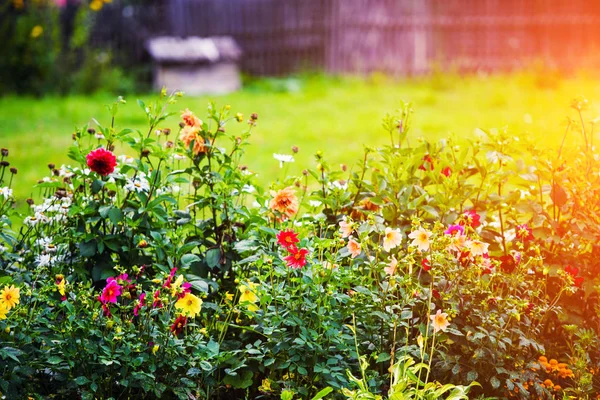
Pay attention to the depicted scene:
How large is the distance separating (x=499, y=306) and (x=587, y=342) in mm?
427

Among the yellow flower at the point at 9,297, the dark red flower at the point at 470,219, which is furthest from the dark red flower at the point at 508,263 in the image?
the yellow flower at the point at 9,297

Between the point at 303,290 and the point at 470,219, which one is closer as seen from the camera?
the point at 470,219

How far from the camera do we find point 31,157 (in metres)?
6.84

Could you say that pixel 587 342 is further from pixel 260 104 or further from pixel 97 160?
pixel 260 104

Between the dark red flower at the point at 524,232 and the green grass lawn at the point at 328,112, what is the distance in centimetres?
311

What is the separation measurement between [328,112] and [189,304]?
22.3 ft

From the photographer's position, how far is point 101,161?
280 centimetres

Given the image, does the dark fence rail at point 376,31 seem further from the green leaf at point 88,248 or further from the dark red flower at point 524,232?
the green leaf at point 88,248

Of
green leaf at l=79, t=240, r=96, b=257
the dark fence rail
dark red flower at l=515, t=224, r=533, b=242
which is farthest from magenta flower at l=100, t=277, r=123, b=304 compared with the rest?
the dark fence rail

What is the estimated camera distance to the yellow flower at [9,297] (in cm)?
251

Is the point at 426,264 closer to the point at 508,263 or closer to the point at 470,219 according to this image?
the point at 470,219

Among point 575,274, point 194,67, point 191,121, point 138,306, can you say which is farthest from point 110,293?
point 194,67

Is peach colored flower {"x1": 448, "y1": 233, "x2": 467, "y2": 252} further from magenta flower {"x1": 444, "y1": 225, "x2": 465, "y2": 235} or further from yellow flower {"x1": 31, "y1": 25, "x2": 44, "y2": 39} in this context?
yellow flower {"x1": 31, "y1": 25, "x2": 44, "y2": 39}

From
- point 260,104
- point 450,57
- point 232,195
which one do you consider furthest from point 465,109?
point 232,195
